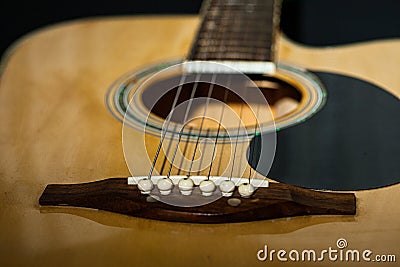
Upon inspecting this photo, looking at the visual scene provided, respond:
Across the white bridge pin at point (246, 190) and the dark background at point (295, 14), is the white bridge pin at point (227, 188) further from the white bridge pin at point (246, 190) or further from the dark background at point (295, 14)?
the dark background at point (295, 14)

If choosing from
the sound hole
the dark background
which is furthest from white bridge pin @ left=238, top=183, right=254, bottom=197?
the dark background

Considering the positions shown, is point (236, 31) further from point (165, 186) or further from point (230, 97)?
point (165, 186)

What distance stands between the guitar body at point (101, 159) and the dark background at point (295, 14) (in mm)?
380

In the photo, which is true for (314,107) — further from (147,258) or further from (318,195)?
(147,258)

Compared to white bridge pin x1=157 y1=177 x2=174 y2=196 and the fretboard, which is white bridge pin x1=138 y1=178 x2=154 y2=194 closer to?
white bridge pin x1=157 y1=177 x2=174 y2=196

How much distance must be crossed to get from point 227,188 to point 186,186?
1.6 inches

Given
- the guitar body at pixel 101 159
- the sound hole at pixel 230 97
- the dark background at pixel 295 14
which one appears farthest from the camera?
the dark background at pixel 295 14

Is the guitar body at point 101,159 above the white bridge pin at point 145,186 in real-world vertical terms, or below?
below

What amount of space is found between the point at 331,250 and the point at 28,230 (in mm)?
286

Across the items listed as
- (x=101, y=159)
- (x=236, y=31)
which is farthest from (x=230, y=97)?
(x=101, y=159)

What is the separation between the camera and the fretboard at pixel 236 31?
37.8 inches

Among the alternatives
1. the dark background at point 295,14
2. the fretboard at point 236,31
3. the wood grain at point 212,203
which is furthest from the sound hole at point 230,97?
the dark background at point 295,14

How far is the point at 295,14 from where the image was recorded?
1434 mm

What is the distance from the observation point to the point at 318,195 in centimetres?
70
